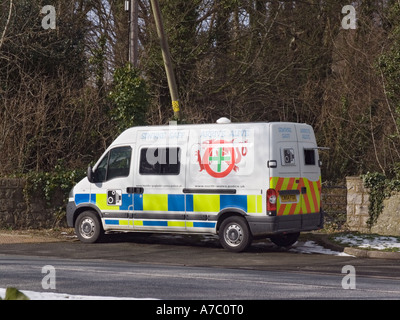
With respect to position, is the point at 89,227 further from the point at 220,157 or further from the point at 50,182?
the point at 220,157

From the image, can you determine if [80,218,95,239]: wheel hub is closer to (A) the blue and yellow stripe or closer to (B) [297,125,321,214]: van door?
(A) the blue and yellow stripe

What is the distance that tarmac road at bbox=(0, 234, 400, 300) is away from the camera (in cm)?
942

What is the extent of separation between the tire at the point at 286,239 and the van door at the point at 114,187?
2941mm

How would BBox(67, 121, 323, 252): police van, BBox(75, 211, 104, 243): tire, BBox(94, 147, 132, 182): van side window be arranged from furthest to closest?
BBox(75, 211, 104, 243): tire, BBox(94, 147, 132, 182): van side window, BBox(67, 121, 323, 252): police van

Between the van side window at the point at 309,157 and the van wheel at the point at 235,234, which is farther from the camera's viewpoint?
the van side window at the point at 309,157

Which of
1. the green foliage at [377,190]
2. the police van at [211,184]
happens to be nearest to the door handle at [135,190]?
the police van at [211,184]

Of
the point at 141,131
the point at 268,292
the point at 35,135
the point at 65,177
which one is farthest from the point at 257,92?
the point at 268,292

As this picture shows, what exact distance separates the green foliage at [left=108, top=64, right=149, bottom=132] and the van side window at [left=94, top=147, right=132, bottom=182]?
4.50 meters

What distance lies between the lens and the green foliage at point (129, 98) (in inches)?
820

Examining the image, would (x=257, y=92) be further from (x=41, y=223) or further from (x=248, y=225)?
(x=248, y=225)

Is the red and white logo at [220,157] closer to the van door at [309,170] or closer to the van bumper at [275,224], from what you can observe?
the van bumper at [275,224]

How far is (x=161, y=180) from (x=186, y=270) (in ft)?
12.0

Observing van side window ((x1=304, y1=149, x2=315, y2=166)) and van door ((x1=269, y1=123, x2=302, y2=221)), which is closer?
van door ((x1=269, y1=123, x2=302, y2=221))

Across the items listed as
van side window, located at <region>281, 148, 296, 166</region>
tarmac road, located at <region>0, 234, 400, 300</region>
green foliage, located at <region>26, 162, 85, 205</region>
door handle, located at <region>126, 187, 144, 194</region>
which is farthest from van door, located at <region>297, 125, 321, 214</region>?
green foliage, located at <region>26, 162, 85, 205</region>
